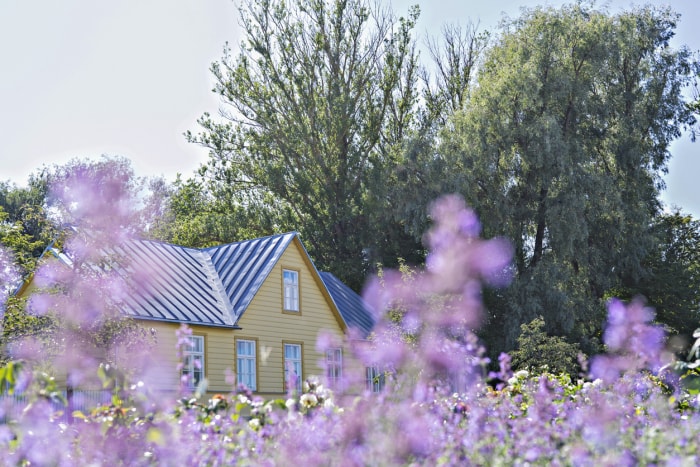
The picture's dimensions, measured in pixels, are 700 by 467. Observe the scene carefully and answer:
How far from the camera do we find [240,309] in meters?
22.5

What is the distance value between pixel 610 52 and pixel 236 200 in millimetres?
16742

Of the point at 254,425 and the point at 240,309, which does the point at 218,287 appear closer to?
the point at 240,309

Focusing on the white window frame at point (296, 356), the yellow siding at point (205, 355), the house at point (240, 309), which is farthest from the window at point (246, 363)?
the white window frame at point (296, 356)

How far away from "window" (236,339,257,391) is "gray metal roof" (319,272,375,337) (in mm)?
3921

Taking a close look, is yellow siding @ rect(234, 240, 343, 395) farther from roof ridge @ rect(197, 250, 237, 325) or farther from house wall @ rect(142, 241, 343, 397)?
roof ridge @ rect(197, 250, 237, 325)

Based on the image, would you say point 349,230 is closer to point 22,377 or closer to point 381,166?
point 381,166

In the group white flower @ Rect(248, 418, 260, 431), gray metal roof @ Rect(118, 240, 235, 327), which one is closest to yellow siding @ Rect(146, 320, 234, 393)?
gray metal roof @ Rect(118, 240, 235, 327)

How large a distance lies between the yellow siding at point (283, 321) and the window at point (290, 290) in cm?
12

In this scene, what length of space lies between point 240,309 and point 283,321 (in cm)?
163

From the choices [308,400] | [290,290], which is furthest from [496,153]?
[308,400]

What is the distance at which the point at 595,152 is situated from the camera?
96.3 ft

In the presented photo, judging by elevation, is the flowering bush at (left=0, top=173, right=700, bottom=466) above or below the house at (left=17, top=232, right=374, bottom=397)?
below

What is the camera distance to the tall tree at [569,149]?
27.7 m

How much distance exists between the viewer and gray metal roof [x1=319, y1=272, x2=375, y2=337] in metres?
26.2
